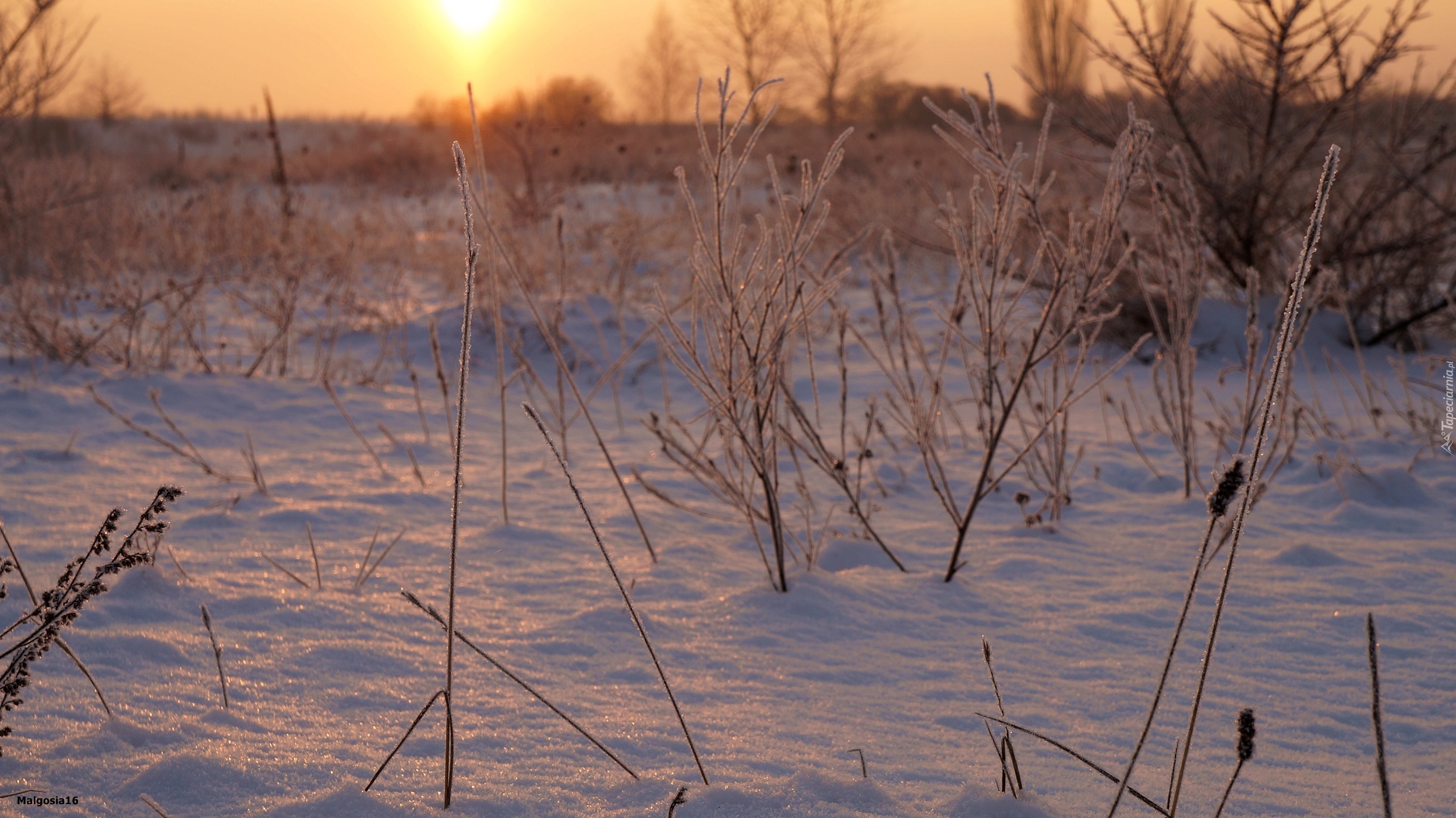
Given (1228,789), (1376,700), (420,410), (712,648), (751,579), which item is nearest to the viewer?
(1376,700)

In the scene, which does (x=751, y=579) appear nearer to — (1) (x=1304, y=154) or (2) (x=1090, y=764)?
(2) (x=1090, y=764)

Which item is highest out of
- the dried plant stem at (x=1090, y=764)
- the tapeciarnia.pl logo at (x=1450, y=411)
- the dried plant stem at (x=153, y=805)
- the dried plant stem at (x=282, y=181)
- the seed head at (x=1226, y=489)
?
the dried plant stem at (x=282, y=181)

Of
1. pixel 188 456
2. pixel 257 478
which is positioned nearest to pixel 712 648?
pixel 257 478

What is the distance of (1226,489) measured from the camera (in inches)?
28.8

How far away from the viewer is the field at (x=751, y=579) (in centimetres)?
118

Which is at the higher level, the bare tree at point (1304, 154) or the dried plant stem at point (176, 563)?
the bare tree at point (1304, 154)

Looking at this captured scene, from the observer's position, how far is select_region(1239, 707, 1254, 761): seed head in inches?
29.0

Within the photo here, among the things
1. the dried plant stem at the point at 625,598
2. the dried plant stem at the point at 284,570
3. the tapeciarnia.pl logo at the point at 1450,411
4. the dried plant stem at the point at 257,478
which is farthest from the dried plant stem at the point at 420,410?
the tapeciarnia.pl logo at the point at 1450,411

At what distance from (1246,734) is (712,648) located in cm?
101

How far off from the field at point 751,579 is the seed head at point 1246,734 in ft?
1.31

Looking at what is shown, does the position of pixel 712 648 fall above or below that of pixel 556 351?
below

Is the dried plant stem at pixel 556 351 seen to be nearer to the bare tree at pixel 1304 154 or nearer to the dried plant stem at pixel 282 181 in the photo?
the bare tree at pixel 1304 154

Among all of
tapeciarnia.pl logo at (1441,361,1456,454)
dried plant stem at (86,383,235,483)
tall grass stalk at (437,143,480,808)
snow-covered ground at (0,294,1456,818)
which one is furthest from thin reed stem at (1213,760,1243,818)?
dried plant stem at (86,383,235,483)

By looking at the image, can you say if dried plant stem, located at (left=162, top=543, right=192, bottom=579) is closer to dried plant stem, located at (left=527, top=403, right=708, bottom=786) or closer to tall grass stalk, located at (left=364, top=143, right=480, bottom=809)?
tall grass stalk, located at (left=364, top=143, right=480, bottom=809)
